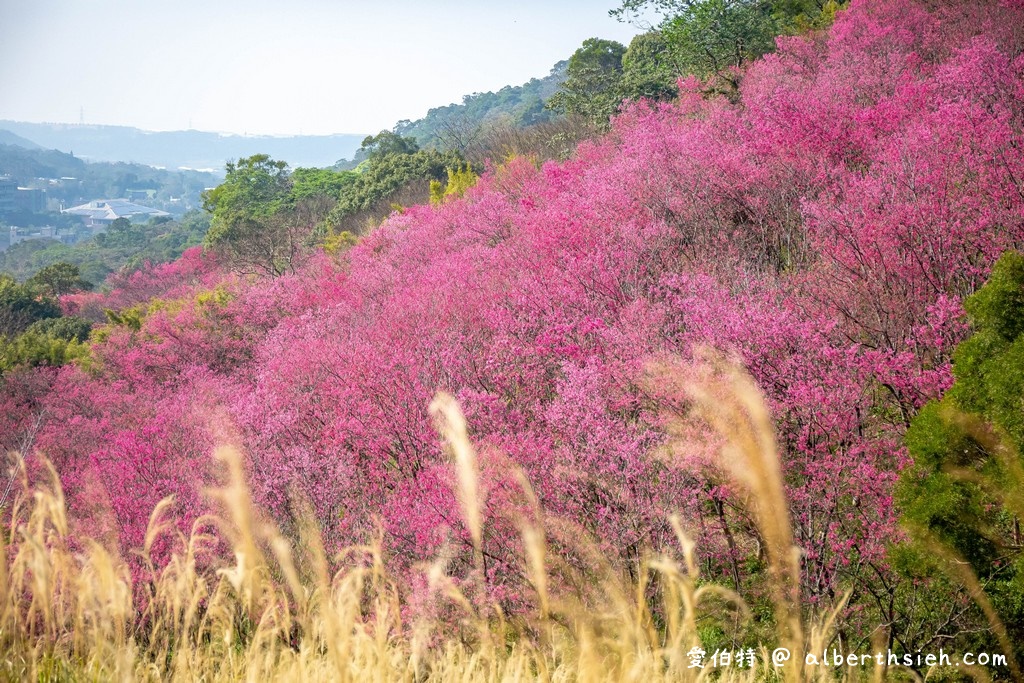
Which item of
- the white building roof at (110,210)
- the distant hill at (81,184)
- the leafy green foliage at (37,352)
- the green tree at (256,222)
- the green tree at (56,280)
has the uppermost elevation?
the distant hill at (81,184)

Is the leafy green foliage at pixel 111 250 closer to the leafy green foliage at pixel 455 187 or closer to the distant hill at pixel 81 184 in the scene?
the leafy green foliage at pixel 455 187

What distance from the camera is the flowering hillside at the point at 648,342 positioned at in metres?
7.43

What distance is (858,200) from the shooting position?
11.5m

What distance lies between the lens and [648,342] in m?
9.79

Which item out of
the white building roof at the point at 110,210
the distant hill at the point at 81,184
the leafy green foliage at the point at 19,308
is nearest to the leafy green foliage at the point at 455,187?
the leafy green foliage at the point at 19,308

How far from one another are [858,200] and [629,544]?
26.0ft

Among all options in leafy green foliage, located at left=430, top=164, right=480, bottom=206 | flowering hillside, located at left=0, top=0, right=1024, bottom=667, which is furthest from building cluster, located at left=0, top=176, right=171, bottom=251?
flowering hillside, located at left=0, top=0, right=1024, bottom=667

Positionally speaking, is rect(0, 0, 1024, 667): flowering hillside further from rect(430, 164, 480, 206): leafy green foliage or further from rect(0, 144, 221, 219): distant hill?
rect(0, 144, 221, 219): distant hill

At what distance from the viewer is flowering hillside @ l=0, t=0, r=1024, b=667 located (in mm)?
7426

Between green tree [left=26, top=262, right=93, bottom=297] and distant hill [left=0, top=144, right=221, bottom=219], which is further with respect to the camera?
distant hill [left=0, top=144, right=221, bottom=219]

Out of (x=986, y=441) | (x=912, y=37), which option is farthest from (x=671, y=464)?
(x=912, y=37)

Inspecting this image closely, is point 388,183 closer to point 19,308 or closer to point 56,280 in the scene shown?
point 19,308

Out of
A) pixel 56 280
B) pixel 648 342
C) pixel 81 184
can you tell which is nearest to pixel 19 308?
pixel 56 280

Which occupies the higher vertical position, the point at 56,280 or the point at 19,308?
the point at 56,280
